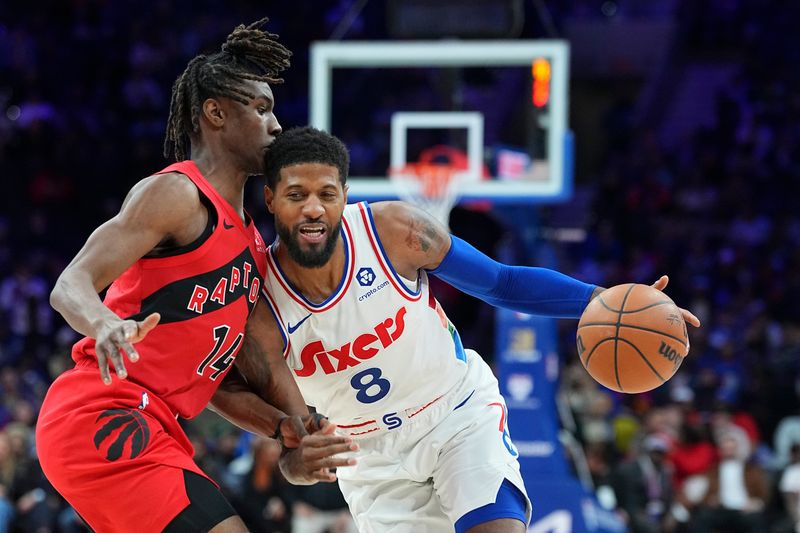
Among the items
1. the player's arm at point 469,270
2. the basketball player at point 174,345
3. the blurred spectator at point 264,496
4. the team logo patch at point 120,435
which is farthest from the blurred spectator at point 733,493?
the team logo patch at point 120,435

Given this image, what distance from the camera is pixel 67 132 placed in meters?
15.2

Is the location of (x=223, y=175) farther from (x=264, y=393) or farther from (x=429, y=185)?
(x=429, y=185)

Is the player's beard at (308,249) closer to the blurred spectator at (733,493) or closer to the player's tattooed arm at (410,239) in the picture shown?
the player's tattooed arm at (410,239)

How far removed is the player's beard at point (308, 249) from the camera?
3.83 meters

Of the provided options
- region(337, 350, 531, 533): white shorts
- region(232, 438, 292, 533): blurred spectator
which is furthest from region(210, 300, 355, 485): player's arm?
region(232, 438, 292, 533): blurred spectator

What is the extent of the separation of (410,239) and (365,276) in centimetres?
21

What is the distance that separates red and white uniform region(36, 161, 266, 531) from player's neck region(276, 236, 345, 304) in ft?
0.63

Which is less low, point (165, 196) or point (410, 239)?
point (165, 196)

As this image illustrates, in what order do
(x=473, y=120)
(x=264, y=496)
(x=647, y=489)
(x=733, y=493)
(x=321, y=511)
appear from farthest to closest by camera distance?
1. (x=647, y=489)
2. (x=733, y=493)
3. (x=473, y=120)
4. (x=264, y=496)
5. (x=321, y=511)

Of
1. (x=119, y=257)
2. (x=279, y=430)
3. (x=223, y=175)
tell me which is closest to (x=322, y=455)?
(x=279, y=430)

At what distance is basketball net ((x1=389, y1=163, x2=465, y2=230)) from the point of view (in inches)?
333

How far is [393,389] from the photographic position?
4027 mm

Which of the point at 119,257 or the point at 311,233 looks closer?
the point at 119,257

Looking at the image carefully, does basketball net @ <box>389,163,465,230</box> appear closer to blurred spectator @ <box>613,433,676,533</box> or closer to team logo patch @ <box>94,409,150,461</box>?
blurred spectator @ <box>613,433,676,533</box>
